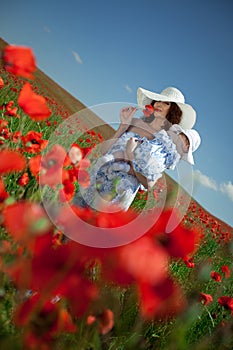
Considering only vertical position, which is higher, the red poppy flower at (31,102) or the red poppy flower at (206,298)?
the red poppy flower at (31,102)

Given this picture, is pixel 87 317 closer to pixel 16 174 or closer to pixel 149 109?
pixel 16 174

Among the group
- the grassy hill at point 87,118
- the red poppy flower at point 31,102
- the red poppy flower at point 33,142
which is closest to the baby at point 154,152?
the grassy hill at point 87,118

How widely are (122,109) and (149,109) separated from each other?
0.67 ft

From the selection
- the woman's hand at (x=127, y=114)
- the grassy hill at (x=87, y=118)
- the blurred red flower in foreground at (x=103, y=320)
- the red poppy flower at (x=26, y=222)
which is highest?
the red poppy flower at (x=26, y=222)

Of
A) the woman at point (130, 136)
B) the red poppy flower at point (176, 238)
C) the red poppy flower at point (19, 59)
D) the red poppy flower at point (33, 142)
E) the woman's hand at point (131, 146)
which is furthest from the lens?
the woman at point (130, 136)

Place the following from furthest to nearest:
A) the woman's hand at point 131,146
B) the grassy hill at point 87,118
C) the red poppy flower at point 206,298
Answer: the woman's hand at point 131,146
the grassy hill at point 87,118
the red poppy flower at point 206,298

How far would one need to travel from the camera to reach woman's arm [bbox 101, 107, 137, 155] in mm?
1856

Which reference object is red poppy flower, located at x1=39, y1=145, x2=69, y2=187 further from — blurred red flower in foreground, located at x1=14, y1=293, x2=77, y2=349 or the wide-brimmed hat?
the wide-brimmed hat

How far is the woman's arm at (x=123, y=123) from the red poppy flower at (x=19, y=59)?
103 cm

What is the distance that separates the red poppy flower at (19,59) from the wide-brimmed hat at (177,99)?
1.20 m

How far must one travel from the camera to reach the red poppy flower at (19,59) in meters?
0.78

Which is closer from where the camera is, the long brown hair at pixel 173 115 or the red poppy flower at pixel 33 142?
the red poppy flower at pixel 33 142

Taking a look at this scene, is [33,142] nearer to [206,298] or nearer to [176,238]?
[206,298]

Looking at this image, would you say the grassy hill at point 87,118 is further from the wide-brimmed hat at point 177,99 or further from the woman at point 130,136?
the wide-brimmed hat at point 177,99
